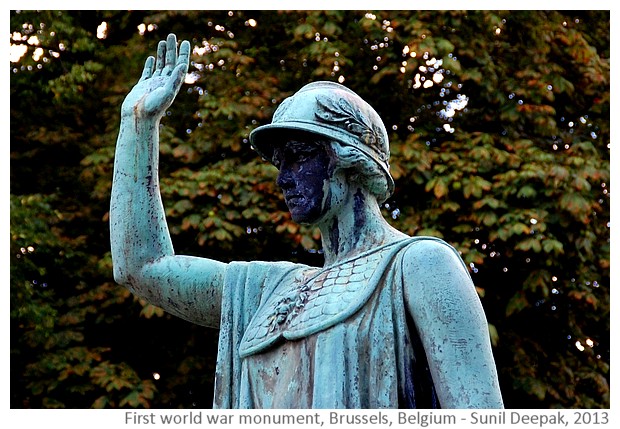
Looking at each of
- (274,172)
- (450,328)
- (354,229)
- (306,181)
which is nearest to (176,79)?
(306,181)

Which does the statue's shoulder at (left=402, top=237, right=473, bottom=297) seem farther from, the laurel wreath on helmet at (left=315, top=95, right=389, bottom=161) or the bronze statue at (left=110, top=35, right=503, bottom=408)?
the laurel wreath on helmet at (left=315, top=95, right=389, bottom=161)

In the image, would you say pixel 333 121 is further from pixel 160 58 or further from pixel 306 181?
pixel 160 58

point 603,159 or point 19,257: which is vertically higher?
point 603,159

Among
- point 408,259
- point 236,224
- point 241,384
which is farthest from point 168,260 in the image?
point 236,224

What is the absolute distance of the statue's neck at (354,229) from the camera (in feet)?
19.5

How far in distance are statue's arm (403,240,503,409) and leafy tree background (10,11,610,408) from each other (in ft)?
29.4

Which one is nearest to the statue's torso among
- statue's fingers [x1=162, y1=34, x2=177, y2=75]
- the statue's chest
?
the statue's chest

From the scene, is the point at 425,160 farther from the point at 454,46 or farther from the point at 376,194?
the point at 376,194

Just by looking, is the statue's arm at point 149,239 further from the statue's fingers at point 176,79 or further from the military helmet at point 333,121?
the military helmet at point 333,121

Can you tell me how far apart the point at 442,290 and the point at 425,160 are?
9.89 m

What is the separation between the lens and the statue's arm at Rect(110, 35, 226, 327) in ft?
20.1

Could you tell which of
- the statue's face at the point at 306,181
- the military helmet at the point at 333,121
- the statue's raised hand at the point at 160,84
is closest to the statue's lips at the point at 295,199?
the statue's face at the point at 306,181

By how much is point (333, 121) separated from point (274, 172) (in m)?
9.46

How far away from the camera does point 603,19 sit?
1767cm
